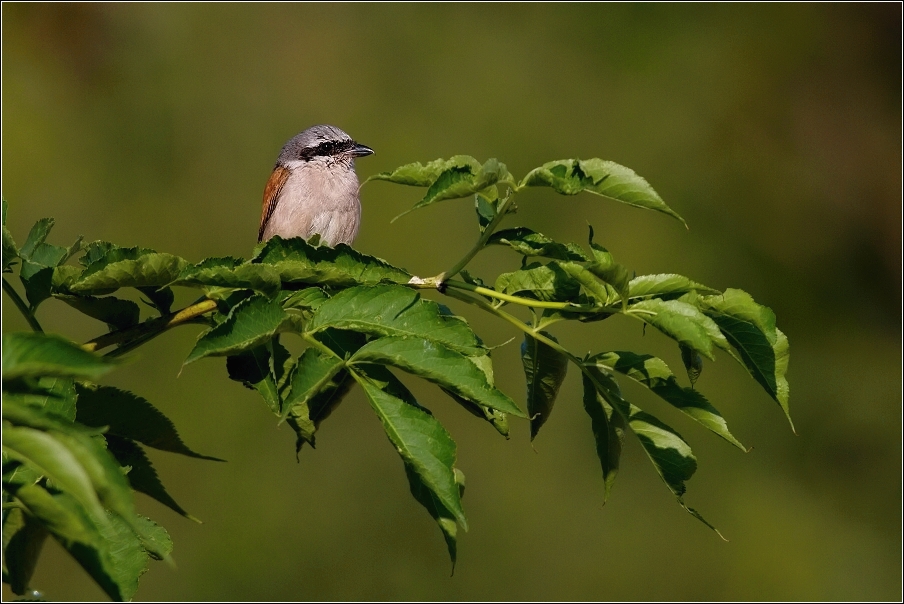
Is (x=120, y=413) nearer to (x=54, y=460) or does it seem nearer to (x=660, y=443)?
(x=54, y=460)

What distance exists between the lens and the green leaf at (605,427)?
2400 mm

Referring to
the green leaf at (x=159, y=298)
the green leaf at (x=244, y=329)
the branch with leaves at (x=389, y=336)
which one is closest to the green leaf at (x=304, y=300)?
the branch with leaves at (x=389, y=336)

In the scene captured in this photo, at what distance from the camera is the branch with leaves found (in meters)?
1.97

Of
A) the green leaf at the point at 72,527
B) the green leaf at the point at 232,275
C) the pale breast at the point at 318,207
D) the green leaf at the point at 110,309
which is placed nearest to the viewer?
the green leaf at the point at 72,527

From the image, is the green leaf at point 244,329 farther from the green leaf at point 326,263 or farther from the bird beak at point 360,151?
the bird beak at point 360,151

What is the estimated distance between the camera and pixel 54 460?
1.48m

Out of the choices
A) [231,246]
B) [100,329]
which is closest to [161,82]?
[231,246]

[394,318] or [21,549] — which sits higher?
[394,318]

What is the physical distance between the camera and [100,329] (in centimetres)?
855

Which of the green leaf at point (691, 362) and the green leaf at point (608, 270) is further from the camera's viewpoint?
the green leaf at point (691, 362)

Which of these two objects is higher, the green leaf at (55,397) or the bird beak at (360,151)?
the green leaf at (55,397)

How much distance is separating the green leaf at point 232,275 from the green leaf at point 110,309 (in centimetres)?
36

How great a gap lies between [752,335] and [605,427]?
48cm

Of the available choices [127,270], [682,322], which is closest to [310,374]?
[127,270]
